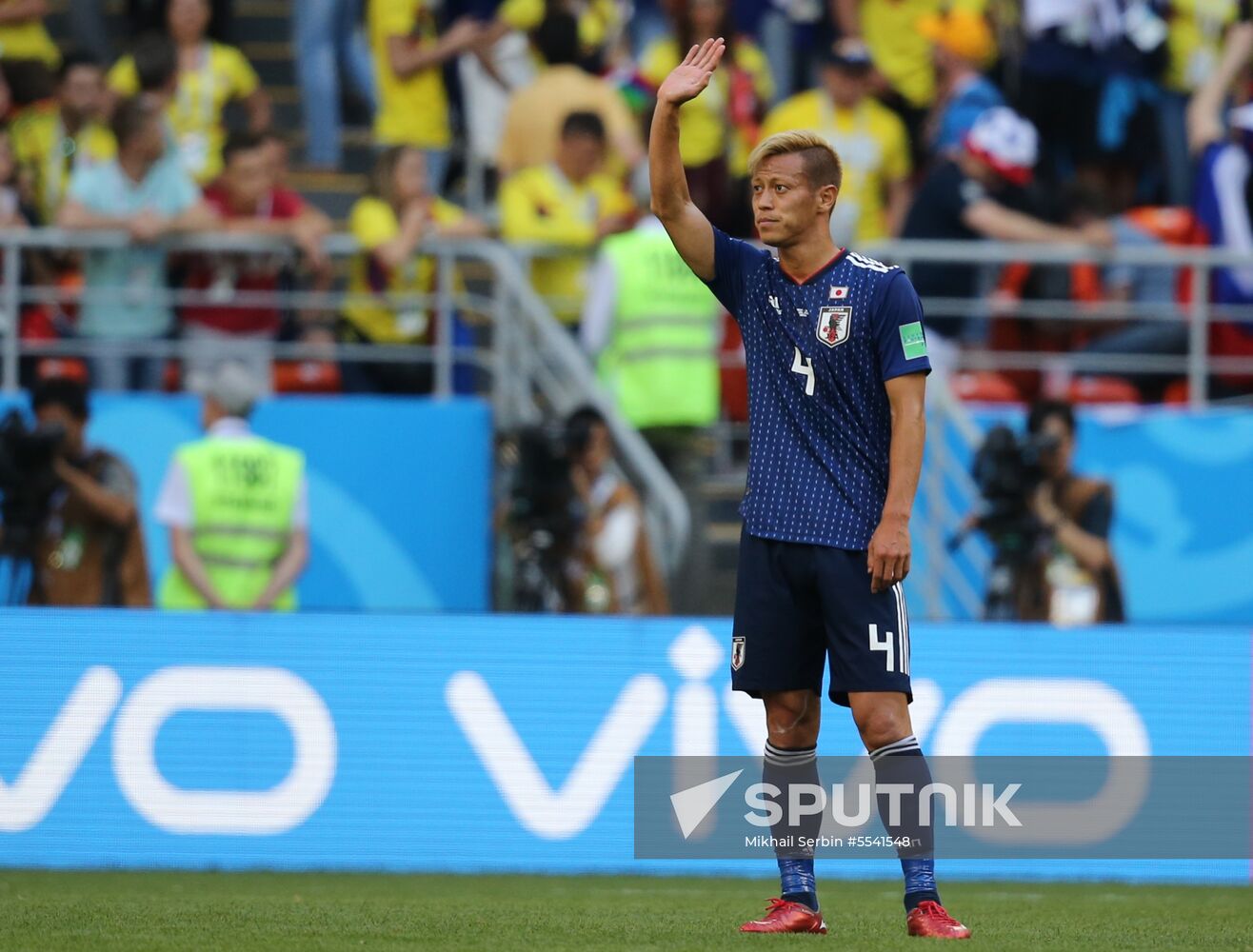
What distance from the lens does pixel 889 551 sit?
236 inches

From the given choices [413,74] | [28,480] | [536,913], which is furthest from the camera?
[413,74]

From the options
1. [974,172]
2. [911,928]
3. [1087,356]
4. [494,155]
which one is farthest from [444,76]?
[911,928]

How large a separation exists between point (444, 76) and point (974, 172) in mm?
3395

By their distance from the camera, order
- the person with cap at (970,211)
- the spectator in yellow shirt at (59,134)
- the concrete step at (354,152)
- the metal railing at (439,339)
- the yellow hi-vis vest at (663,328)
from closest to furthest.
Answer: the yellow hi-vis vest at (663,328) → the metal railing at (439,339) → the person with cap at (970,211) → the spectator in yellow shirt at (59,134) → the concrete step at (354,152)

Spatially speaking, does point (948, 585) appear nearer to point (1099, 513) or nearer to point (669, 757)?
point (1099, 513)

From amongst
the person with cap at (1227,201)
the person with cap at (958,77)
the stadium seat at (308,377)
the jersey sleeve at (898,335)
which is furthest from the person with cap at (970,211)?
the jersey sleeve at (898,335)

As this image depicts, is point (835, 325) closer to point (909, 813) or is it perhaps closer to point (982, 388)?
point (909, 813)

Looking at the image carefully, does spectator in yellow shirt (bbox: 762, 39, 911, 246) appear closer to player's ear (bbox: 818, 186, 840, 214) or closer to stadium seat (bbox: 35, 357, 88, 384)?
stadium seat (bbox: 35, 357, 88, 384)

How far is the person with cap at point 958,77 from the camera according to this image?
13008 millimetres

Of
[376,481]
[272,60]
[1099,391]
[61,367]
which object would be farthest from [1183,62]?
[61,367]

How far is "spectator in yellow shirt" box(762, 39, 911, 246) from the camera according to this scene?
1291 cm

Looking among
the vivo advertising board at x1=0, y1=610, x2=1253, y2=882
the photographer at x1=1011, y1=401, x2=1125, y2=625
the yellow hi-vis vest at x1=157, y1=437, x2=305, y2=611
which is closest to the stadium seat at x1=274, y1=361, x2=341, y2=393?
the yellow hi-vis vest at x1=157, y1=437, x2=305, y2=611

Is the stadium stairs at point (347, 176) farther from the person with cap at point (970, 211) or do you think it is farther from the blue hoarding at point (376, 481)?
the person with cap at point (970, 211)

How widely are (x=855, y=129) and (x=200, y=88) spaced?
3.78 meters
